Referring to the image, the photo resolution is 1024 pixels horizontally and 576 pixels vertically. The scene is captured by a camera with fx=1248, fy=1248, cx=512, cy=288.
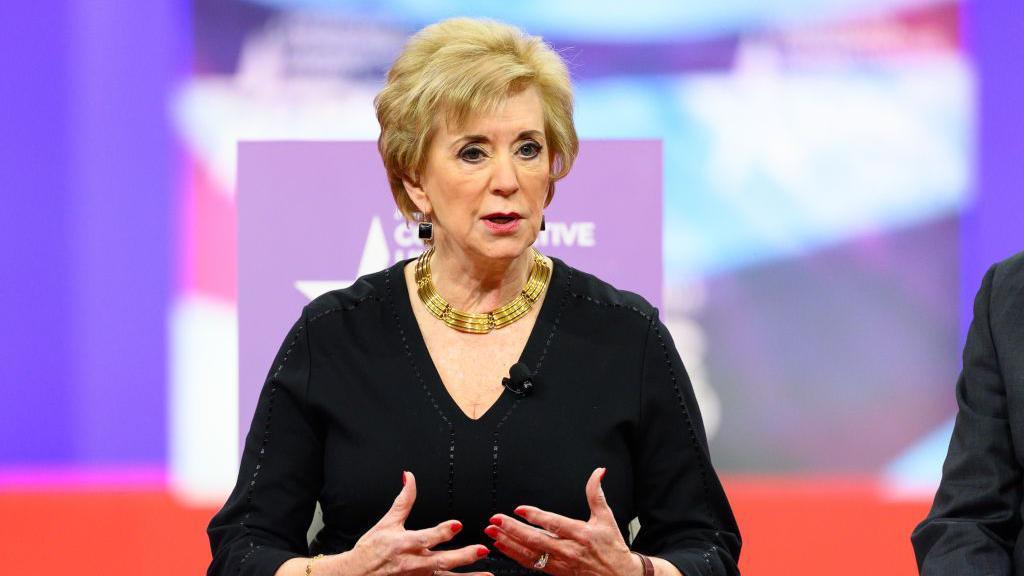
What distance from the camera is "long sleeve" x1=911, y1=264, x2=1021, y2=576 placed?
1.92 metres

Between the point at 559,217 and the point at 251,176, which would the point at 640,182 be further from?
the point at 251,176

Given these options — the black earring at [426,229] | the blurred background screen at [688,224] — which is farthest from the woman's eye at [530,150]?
the blurred background screen at [688,224]

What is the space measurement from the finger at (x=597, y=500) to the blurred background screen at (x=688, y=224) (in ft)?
4.65

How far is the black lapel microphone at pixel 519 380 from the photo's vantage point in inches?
85.7

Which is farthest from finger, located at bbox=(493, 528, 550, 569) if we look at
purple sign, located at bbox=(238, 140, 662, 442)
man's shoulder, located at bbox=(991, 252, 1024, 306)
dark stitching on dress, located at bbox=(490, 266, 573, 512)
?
purple sign, located at bbox=(238, 140, 662, 442)

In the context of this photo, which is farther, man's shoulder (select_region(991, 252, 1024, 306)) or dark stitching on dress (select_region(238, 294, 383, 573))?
dark stitching on dress (select_region(238, 294, 383, 573))

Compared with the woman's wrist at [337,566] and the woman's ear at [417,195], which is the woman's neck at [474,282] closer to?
the woman's ear at [417,195]

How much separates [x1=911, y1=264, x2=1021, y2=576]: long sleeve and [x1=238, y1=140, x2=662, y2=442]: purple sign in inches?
45.5

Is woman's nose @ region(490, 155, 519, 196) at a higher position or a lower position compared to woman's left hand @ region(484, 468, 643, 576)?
higher

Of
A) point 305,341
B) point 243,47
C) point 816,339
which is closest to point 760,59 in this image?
point 816,339

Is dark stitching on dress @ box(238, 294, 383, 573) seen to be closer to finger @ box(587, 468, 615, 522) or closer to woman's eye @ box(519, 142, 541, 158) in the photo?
woman's eye @ box(519, 142, 541, 158)

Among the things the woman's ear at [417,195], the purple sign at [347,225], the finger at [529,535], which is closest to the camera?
the finger at [529,535]

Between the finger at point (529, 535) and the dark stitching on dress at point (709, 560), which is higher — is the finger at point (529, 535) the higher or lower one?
the higher one

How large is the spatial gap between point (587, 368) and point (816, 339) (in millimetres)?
1287
